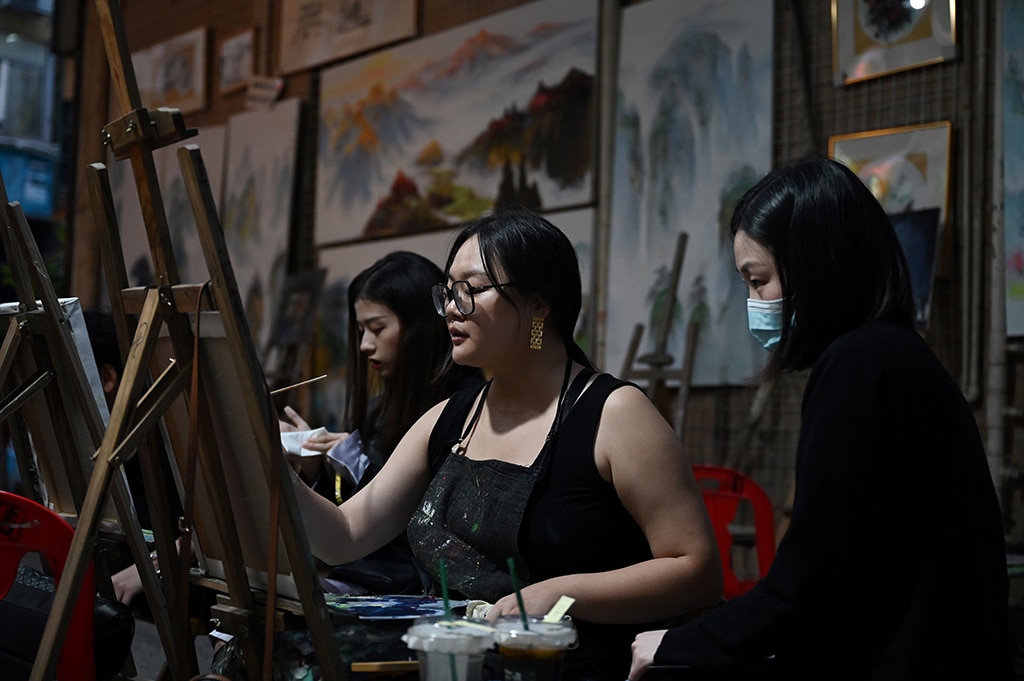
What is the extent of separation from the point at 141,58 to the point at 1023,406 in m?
6.28

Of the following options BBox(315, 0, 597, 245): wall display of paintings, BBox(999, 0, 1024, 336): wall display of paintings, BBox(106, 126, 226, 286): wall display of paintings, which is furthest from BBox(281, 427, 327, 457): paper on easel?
BBox(106, 126, 226, 286): wall display of paintings

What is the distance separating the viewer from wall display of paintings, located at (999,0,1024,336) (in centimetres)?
375

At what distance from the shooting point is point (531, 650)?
1.42m

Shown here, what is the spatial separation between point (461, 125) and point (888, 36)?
2.20 m

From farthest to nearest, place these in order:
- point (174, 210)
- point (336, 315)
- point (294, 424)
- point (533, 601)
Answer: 1. point (174, 210)
2. point (336, 315)
3. point (294, 424)
4. point (533, 601)

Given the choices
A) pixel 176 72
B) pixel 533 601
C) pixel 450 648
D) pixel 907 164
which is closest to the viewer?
pixel 450 648

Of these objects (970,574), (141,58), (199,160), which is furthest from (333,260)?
(970,574)

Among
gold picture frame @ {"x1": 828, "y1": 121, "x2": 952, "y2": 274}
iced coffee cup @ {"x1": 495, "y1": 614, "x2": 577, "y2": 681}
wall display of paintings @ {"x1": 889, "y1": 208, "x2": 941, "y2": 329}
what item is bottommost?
iced coffee cup @ {"x1": 495, "y1": 614, "x2": 577, "y2": 681}

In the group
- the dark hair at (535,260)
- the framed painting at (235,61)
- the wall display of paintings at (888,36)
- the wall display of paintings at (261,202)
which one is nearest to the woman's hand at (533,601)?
the dark hair at (535,260)

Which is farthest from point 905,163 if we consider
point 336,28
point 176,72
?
point 176,72

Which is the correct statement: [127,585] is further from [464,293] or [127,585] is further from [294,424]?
[464,293]

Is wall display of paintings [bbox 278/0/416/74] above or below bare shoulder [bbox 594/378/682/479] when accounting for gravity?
above

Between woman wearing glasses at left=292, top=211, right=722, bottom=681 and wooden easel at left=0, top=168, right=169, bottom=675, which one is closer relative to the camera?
woman wearing glasses at left=292, top=211, right=722, bottom=681

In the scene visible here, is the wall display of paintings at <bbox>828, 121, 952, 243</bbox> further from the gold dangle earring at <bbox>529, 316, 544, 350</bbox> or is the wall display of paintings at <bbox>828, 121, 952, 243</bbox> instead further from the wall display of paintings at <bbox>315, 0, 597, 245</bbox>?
the gold dangle earring at <bbox>529, 316, 544, 350</bbox>
